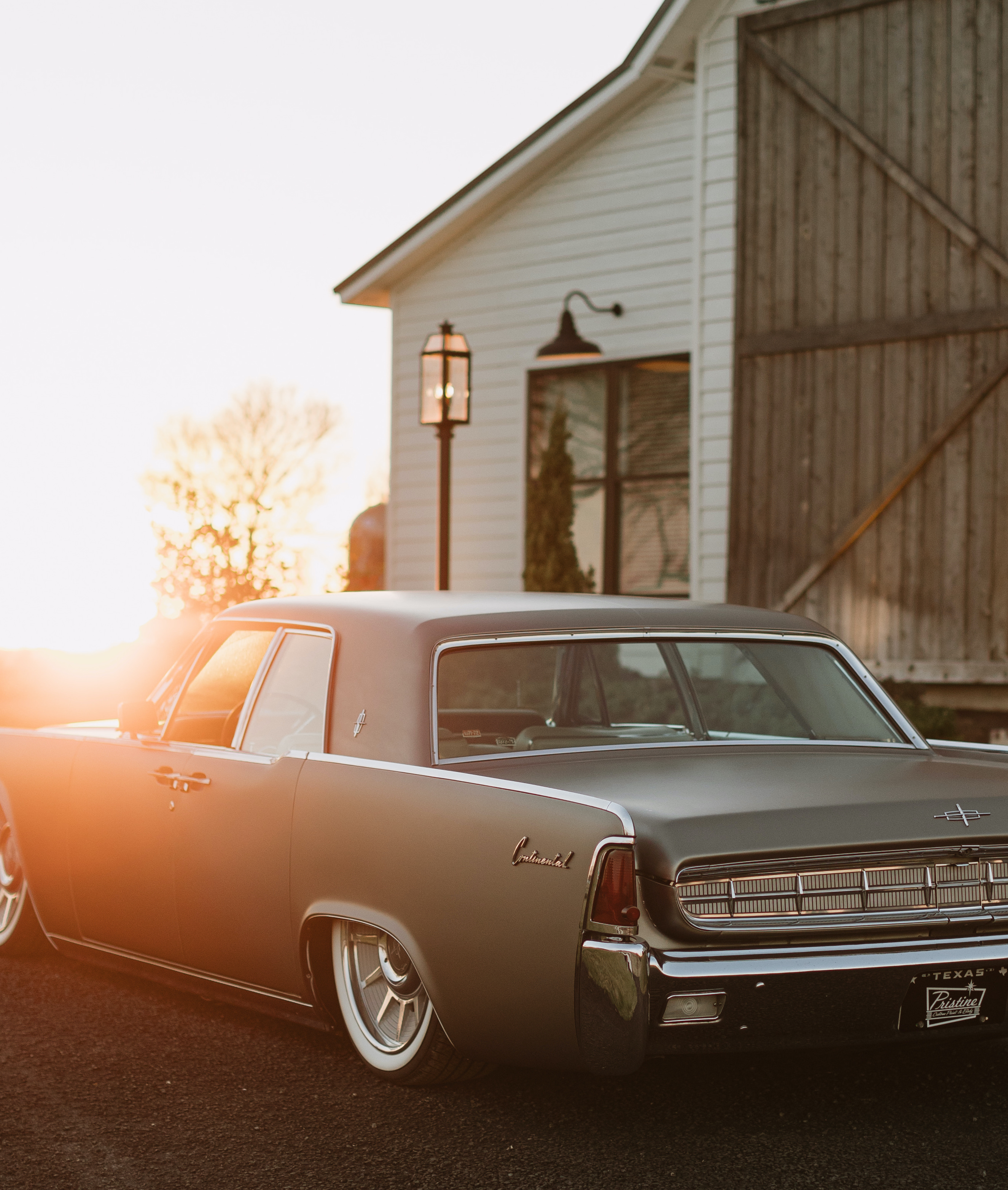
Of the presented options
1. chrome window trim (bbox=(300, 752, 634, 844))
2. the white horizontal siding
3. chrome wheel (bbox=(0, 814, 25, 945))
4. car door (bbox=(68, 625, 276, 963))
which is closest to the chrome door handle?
car door (bbox=(68, 625, 276, 963))

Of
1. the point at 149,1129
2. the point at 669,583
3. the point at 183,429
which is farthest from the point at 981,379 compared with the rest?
the point at 183,429

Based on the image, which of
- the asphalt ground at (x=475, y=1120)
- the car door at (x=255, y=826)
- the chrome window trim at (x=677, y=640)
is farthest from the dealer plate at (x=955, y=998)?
the car door at (x=255, y=826)

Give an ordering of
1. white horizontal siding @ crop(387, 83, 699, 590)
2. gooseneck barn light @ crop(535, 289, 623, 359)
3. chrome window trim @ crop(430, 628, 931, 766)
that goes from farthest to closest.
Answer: white horizontal siding @ crop(387, 83, 699, 590) → gooseneck barn light @ crop(535, 289, 623, 359) → chrome window trim @ crop(430, 628, 931, 766)

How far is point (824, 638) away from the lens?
5.28 m

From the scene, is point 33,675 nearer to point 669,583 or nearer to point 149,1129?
point 669,583

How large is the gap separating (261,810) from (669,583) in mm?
10349

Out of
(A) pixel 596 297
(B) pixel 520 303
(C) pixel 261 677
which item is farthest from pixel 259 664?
(B) pixel 520 303

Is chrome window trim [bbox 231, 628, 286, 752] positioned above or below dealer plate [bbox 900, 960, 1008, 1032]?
above

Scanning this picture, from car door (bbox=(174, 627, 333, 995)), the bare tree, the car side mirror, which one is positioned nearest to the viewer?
car door (bbox=(174, 627, 333, 995))

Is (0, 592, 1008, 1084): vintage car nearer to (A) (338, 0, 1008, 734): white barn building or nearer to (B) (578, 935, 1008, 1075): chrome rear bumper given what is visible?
(B) (578, 935, 1008, 1075): chrome rear bumper

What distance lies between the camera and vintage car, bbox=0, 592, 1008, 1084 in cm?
380

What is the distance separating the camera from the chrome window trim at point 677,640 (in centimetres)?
457

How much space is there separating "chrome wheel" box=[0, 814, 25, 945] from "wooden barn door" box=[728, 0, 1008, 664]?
7916mm

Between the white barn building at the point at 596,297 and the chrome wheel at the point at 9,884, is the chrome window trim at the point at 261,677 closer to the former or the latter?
the chrome wheel at the point at 9,884
